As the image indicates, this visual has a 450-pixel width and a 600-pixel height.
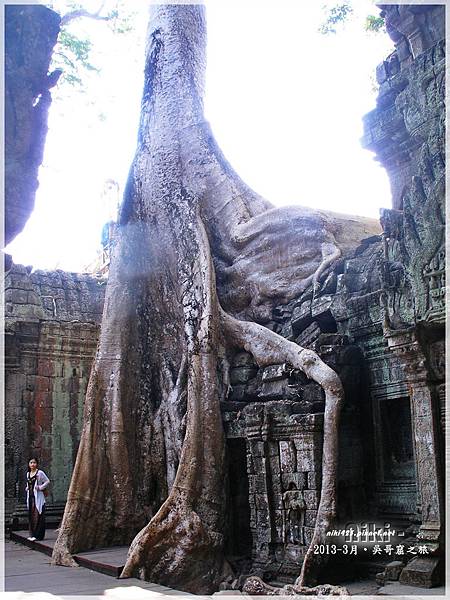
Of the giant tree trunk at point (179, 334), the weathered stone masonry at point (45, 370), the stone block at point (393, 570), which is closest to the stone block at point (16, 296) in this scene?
the weathered stone masonry at point (45, 370)

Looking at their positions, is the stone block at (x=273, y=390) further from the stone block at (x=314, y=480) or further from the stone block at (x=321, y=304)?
the stone block at (x=314, y=480)

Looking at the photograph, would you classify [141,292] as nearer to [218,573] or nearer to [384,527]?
[218,573]

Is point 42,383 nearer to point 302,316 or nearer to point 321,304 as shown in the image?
point 302,316

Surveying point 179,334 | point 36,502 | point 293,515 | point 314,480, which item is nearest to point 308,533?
point 293,515

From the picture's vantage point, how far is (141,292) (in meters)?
8.48

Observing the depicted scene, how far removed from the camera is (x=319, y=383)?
618 centimetres

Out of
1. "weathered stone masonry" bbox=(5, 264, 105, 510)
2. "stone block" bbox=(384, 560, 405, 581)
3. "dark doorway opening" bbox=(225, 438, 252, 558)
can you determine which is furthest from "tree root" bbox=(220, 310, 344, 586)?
"weathered stone masonry" bbox=(5, 264, 105, 510)

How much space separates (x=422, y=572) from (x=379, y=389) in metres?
1.82

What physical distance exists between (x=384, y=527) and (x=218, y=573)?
5.25 ft

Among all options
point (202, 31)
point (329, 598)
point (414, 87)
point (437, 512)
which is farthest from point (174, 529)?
point (202, 31)

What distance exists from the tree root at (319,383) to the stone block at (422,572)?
0.75 meters

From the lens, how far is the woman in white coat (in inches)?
314

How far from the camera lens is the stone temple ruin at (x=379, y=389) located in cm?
512

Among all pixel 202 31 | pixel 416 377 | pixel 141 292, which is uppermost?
pixel 202 31
